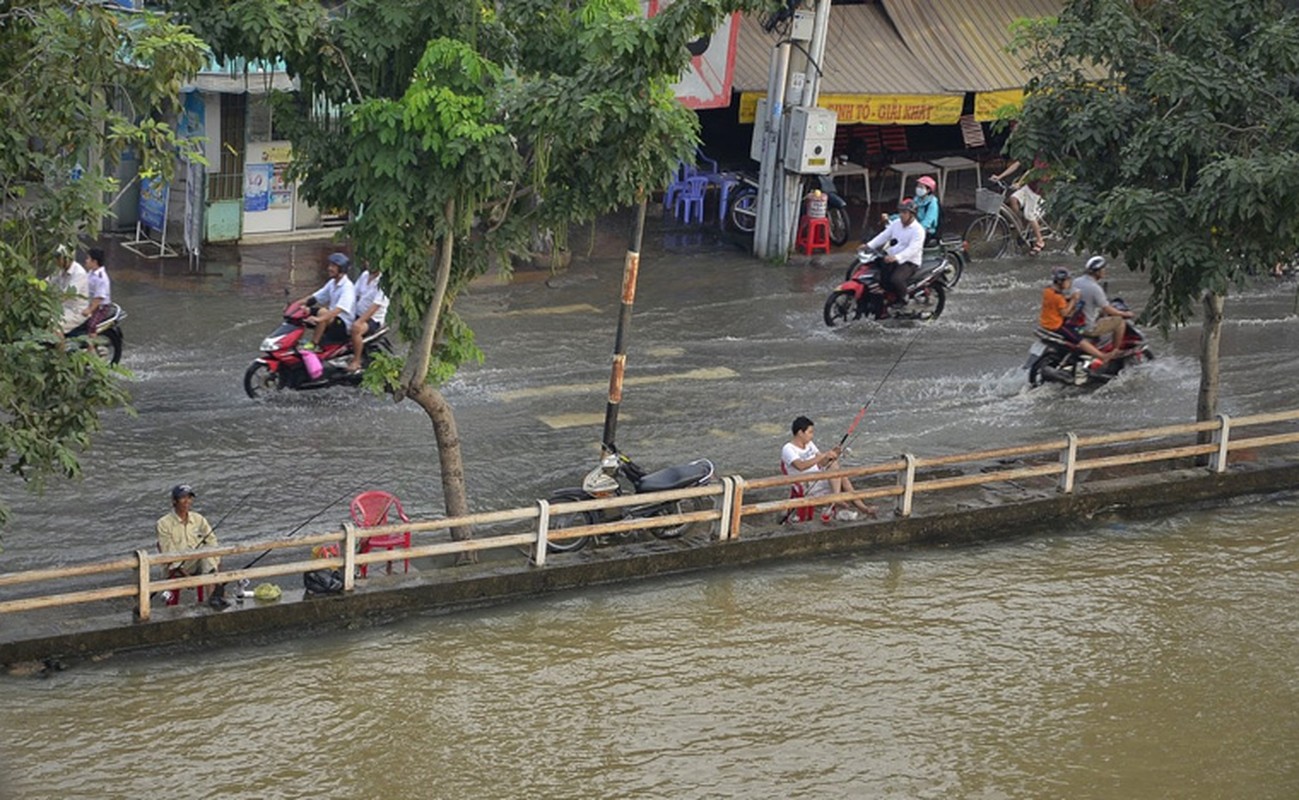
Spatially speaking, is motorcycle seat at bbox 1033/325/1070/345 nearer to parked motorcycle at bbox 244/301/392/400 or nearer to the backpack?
parked motorcycle at bbox 244/301/392/400

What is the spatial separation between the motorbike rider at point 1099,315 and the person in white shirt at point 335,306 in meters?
7.57

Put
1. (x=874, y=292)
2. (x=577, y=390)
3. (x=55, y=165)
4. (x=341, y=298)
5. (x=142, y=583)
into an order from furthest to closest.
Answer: (x=874, y=292)
(x=577, y=390)
(x=341, y=298)
(x=142, y=583)
(x=55, y=165)

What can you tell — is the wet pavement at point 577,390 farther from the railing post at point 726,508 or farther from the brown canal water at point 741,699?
the brown canal water at point 741,699

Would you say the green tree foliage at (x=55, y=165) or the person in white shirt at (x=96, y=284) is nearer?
the green tree foliage at (x=55, y=165)

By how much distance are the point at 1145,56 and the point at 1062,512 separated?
13.3ft

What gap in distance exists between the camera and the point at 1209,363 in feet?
54.4

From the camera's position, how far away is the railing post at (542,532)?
1298 centimetres

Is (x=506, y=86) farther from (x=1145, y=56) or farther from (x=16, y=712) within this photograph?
(x=1145, y=56)

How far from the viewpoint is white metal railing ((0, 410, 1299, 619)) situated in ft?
38.4


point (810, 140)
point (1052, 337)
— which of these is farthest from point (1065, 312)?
point (810, 140)

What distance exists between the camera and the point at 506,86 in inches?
479

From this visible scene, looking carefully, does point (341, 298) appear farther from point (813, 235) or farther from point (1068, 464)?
point (813, 235)

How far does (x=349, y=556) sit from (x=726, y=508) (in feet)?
10.2

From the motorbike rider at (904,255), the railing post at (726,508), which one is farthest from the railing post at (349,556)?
the motorbike rider at (904,255)
